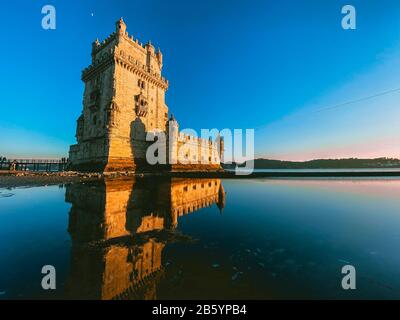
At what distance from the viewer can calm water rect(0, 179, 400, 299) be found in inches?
119

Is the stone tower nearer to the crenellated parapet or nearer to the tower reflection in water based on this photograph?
the crenellated parapet

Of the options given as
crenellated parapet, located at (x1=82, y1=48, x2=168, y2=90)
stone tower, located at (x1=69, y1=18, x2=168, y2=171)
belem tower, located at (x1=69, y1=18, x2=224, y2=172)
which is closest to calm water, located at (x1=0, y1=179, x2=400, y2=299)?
stone tower, located at (x1=69, y1=18, x2=168, y2=171)

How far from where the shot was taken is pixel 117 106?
28438mm

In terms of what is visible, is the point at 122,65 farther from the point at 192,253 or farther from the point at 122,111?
the point at 192,253

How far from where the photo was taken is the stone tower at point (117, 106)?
28.3 meters

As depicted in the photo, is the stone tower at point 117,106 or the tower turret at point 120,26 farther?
the tower turret at point 120,26

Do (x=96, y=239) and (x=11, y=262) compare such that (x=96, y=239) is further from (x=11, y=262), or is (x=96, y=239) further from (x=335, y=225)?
(x=335, y=225)

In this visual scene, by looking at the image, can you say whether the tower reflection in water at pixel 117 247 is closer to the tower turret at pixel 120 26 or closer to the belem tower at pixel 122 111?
the belem tower at pixel 122 111

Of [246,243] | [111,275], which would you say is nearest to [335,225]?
[246,243]

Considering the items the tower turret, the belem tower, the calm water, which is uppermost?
the tower turret

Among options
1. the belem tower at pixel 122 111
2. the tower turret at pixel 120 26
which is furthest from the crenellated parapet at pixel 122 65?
the tower turret at pixel 120 26

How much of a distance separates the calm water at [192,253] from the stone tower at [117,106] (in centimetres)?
2167
